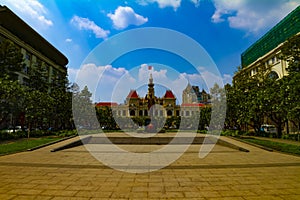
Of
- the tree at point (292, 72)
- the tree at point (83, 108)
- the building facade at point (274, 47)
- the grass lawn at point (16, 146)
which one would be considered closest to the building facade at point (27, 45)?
the tree at point (83, 108)

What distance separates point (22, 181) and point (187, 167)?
553cm

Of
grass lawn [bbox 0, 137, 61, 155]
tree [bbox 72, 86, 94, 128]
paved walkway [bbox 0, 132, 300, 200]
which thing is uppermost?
tree [bbox 72, 86, 94, 128]

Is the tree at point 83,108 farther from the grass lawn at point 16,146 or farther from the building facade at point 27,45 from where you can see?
the grass lawn at point 16,146

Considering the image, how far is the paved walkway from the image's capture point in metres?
5.00

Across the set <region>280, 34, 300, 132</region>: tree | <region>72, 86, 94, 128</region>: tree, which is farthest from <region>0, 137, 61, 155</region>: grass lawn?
<region>280, 34, 300, 132</region>: tree

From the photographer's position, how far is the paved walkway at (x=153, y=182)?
16.4 ft

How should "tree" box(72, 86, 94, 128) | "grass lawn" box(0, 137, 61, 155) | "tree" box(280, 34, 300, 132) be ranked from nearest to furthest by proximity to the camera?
1. "grass lawn" box(0, 137, 61, 155)
2. "tree" box(280, 34, 300, 132)
3. "tree" box(72, 86, 94, 128)

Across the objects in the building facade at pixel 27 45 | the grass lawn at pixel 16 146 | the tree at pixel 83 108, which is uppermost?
the building facade at pixel 27 45

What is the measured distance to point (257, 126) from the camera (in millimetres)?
27375

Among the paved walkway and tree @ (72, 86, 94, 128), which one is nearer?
the paved walkway

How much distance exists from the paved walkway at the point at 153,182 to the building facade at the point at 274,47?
82.5 ft

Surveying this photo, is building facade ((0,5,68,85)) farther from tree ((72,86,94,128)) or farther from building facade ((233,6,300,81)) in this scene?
building facade ((233,6,300,81))

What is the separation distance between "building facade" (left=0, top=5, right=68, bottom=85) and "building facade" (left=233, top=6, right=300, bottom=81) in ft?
105

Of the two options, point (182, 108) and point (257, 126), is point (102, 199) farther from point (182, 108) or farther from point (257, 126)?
point (182, 108)
